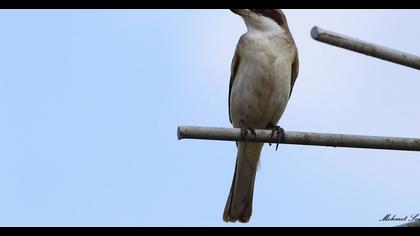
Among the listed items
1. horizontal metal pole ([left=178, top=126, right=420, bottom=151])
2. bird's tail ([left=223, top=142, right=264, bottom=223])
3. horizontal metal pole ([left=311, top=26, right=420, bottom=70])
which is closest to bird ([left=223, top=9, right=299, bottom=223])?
bird's tail ([left=223, top=142, right=264, bottom=223])

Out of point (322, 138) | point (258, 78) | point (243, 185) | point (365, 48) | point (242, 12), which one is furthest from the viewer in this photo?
point (243, 185)

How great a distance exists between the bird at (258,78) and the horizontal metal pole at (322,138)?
10.5ft

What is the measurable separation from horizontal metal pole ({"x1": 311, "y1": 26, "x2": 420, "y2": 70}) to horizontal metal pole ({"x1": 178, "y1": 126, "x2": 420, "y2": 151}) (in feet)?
1.38

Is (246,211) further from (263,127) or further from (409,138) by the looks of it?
(409,138)

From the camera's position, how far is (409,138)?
339 cm

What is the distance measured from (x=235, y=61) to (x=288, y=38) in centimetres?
55

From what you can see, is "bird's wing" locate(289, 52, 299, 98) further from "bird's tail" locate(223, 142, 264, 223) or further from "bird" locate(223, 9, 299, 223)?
"bird's tail" locate(223, 142, 264, 223)

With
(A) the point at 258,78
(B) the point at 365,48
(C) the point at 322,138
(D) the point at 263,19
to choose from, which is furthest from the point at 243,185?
(B) the point at 365,48

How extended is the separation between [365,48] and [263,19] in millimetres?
4286

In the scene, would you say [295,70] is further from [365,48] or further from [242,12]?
[365,48]

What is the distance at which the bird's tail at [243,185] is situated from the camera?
7.25 metres

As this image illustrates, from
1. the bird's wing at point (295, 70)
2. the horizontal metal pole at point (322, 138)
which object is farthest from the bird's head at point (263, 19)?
the horizontal metal pole at point (322, 138)

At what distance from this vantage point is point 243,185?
7496mm
